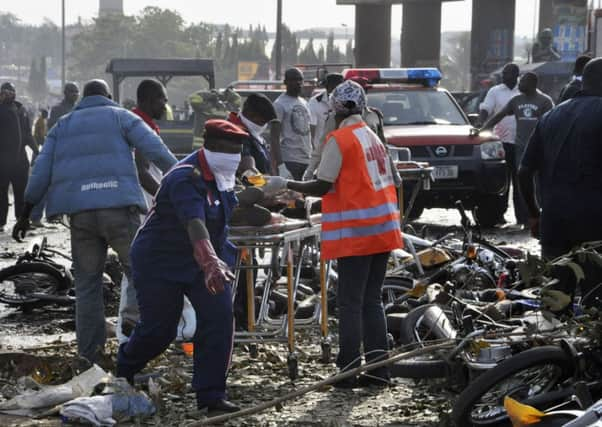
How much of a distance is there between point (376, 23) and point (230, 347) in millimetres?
59913

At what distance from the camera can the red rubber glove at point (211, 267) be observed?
21.9 feet

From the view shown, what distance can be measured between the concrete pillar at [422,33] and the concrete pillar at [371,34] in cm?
99

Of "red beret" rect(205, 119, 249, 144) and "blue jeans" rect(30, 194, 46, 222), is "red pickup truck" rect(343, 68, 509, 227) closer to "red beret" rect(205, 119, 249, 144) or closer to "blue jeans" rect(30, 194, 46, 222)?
"blue jeans" rect(30, 194, 46, 222)

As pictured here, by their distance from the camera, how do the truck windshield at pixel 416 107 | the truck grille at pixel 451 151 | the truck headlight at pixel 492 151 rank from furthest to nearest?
1. the truck windshield at pixel 416 107
2. the truck headlight at pixel 492 151
3. the truck grille at pixel 451 151

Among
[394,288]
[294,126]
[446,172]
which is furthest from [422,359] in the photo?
[446,172]

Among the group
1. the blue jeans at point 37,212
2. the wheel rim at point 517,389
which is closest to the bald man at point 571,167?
the wheel rim at point 517,389

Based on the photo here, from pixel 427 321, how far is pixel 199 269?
1.64m

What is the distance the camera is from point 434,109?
18.2 m

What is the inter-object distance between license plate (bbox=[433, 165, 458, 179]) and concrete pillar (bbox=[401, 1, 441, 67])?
160 feet

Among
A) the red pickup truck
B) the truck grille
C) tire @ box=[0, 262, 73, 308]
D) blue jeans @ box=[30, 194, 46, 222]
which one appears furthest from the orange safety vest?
the truck grille

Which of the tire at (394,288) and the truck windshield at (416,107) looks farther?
the truck windshield at (416,107)

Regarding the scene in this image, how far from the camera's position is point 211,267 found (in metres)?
6.73

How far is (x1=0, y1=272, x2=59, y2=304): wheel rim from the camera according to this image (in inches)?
440

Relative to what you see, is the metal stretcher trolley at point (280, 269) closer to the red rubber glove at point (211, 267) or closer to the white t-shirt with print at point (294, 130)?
the red rubber glove at point (211, 267)
